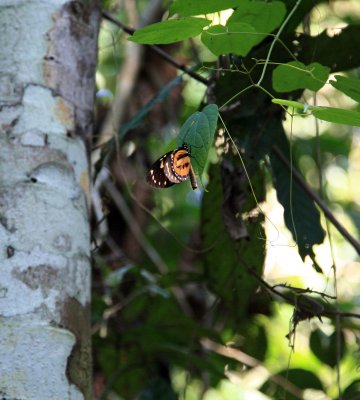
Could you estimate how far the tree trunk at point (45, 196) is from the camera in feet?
3.27

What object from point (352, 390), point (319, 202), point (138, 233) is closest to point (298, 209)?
point (319, 202)

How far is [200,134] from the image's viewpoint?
837 millimetres

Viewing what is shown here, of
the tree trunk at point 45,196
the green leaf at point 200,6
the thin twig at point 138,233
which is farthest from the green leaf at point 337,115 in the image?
the thin twig at point 138,233

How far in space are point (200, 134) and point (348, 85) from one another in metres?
0.26

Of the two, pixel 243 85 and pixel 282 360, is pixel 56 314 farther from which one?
pixel 282 360

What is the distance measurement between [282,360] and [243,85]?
5.14ft

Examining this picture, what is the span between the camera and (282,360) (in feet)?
8.95

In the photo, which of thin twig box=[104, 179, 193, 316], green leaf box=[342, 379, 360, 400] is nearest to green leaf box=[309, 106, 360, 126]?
green leaf box=[342, 379, 360, 400]

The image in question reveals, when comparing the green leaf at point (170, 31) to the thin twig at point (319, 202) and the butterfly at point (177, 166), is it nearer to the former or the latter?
the butterfly at point (177, 166)

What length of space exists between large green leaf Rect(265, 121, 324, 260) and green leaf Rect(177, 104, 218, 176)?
64 centimetres

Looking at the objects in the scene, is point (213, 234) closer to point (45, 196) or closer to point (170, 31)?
point (45, 196)

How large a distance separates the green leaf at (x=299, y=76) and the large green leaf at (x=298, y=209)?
13.5 inches

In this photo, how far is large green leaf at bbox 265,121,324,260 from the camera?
4.91ft

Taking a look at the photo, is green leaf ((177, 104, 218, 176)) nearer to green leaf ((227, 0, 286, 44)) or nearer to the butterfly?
the butterfly
